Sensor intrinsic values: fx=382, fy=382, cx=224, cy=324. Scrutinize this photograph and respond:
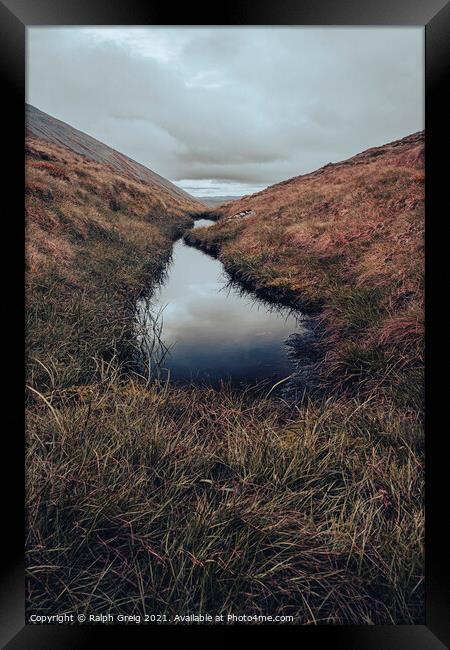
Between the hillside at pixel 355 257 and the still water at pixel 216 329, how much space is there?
0.45ft

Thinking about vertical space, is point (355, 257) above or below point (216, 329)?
above

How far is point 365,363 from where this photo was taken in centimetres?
217

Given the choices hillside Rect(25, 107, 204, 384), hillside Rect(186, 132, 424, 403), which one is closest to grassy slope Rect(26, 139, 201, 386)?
hillside Rect(25, 107, 204, 384)

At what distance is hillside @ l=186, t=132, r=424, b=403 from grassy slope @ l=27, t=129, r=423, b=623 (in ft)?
0.99

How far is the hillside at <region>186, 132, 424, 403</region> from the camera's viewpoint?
2.15 m

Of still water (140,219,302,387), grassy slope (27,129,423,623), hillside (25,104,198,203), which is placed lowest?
grassy slope (27,129,423,623)

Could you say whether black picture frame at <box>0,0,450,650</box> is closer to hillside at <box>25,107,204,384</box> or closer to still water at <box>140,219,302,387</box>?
hillside at <box>25,107,204,384</box>
